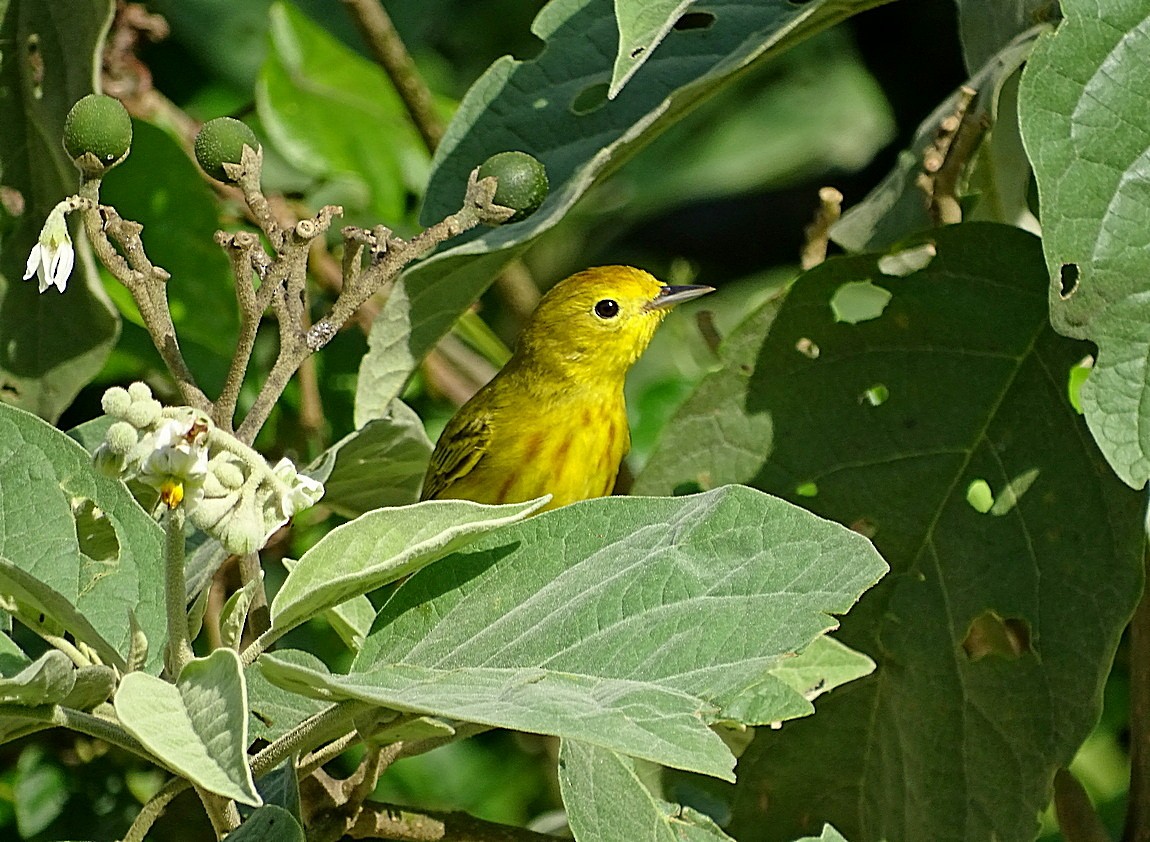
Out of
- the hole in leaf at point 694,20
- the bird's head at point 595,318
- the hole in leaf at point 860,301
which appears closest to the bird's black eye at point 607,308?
the bird's head at point 595,318

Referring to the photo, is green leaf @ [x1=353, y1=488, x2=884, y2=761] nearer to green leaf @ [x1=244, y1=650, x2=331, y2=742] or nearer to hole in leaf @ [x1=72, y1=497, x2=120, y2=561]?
green leaf @ [x1=244, y1=650, x2=331, y2=742]

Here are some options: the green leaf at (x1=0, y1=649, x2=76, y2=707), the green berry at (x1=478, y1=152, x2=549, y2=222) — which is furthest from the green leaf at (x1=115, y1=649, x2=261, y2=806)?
the green berry at (x1=478, y1=152, x2=549, y2=222)

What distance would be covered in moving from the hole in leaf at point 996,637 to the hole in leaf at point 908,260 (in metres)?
0.49

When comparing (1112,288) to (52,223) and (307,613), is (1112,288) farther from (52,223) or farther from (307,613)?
(52,223)

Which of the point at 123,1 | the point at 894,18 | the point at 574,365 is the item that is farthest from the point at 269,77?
the point at 894,18

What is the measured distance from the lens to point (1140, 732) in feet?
7.28

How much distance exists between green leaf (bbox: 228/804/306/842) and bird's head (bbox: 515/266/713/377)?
2.10 meters

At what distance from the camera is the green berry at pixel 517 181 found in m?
1.55

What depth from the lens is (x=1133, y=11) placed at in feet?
5.83

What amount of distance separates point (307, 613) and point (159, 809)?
28 cm

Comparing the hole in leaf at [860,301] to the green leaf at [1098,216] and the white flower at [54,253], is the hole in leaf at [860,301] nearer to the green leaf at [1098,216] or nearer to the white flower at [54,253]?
the green leaf at [1098,216]

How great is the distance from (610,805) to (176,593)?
21.6 inches

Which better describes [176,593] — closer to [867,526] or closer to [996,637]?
[867,526]

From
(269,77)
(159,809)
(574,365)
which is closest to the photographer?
(159,809)
